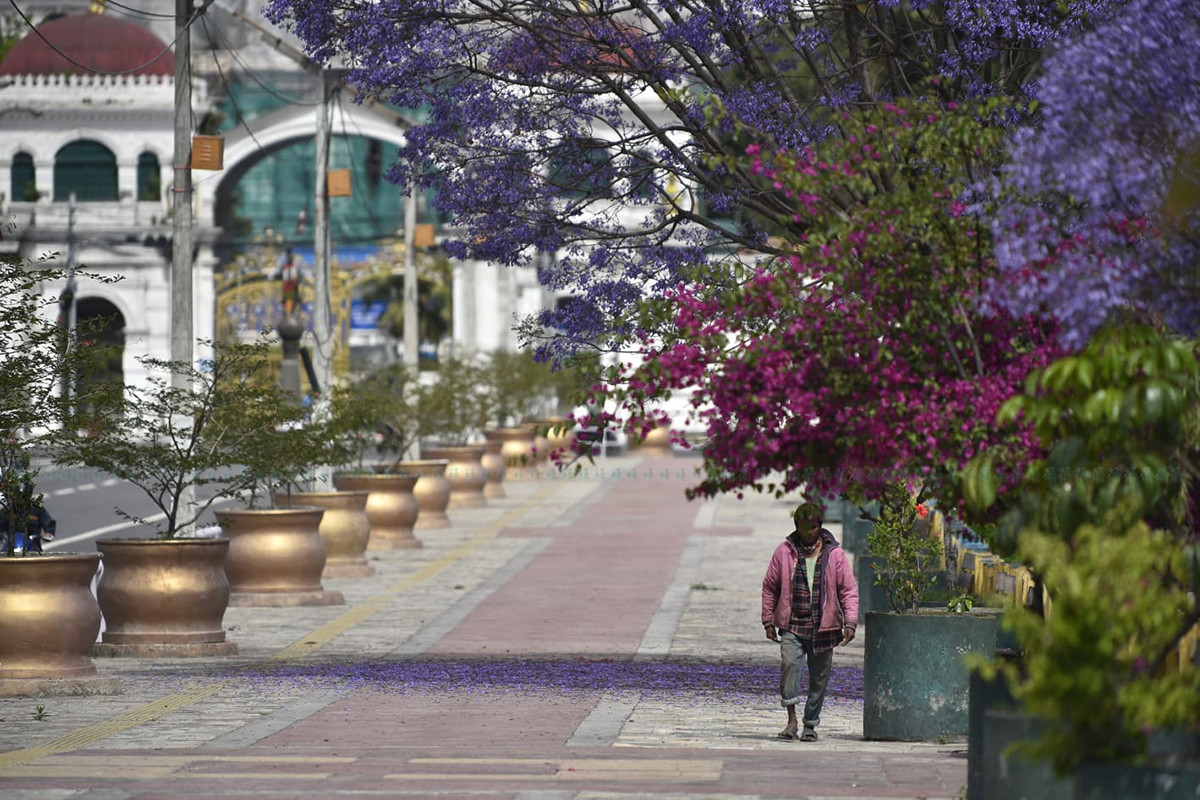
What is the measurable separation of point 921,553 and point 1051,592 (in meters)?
4.76

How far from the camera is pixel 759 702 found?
1488cm

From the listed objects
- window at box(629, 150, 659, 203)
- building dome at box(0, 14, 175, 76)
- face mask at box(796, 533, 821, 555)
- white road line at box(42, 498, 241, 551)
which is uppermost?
building dome at box(0, 14, 175, 76)

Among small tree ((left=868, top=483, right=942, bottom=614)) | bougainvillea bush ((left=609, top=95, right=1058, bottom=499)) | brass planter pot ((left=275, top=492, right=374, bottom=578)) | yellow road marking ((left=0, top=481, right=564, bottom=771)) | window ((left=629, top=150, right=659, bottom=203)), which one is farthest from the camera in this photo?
brass planter pot ((left=275, top=492, right=374, bottom=578))

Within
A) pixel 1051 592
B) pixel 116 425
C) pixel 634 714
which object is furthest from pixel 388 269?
pixel 1051 592

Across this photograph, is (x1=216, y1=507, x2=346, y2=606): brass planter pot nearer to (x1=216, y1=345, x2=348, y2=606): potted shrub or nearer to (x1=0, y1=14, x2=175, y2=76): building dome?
(x1=216, y1=345, x2=348, y2=606): potted shrub

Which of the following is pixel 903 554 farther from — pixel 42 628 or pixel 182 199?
pixel 182 199

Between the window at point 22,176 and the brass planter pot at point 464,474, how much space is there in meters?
36.0

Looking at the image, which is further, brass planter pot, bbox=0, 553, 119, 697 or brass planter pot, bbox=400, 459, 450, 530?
brass planter pot, bbox=400, 459, 450, 530

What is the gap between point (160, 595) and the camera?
17266mm

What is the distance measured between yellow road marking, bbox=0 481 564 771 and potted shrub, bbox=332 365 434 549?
0.92 meters

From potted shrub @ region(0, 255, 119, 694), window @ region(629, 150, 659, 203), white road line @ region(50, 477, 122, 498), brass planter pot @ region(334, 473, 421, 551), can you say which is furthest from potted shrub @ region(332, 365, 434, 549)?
white road line @ region(50, 477, 122, 498)

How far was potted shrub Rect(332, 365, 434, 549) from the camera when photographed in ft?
83.0

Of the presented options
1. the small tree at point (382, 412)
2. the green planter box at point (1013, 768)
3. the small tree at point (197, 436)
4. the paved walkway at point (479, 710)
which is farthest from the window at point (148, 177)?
the green planter box at point (1013, 768)

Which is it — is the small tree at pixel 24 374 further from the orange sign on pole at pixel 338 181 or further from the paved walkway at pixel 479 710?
the orange sign on pole at pixel 338 181
